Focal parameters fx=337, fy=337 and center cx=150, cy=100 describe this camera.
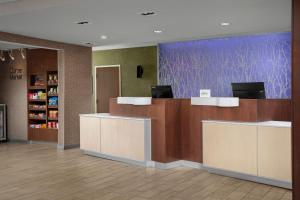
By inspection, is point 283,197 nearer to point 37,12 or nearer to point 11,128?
point 37,12

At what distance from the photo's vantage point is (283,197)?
15.2 ft

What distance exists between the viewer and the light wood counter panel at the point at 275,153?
4.93 m

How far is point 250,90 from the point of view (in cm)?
663

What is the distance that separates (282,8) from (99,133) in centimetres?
443

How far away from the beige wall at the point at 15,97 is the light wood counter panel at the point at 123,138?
3.70 metres

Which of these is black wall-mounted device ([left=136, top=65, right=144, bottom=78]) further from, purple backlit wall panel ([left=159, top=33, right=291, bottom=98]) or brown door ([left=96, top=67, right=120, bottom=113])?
brown door ([left=96, top=67, right=120, bottom=113])

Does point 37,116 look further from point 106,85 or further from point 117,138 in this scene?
point 117,138

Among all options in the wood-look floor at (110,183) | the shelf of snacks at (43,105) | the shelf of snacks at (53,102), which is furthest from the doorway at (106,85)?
the wood-look floor at (110,183)

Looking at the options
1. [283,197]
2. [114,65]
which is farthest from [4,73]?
[283,197]

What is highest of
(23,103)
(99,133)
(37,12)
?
(37,12)

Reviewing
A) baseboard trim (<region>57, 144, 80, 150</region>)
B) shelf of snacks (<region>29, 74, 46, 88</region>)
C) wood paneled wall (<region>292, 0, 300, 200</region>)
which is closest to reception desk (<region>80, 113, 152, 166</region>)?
baseboard trim (<region>57, 144, 80, 150</region>)

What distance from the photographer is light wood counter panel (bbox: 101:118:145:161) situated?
6562 millimetres

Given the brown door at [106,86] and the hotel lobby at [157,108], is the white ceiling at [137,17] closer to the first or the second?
the hotel lobby at [157,108]

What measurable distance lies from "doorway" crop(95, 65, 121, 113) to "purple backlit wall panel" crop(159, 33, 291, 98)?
1.86 metres
